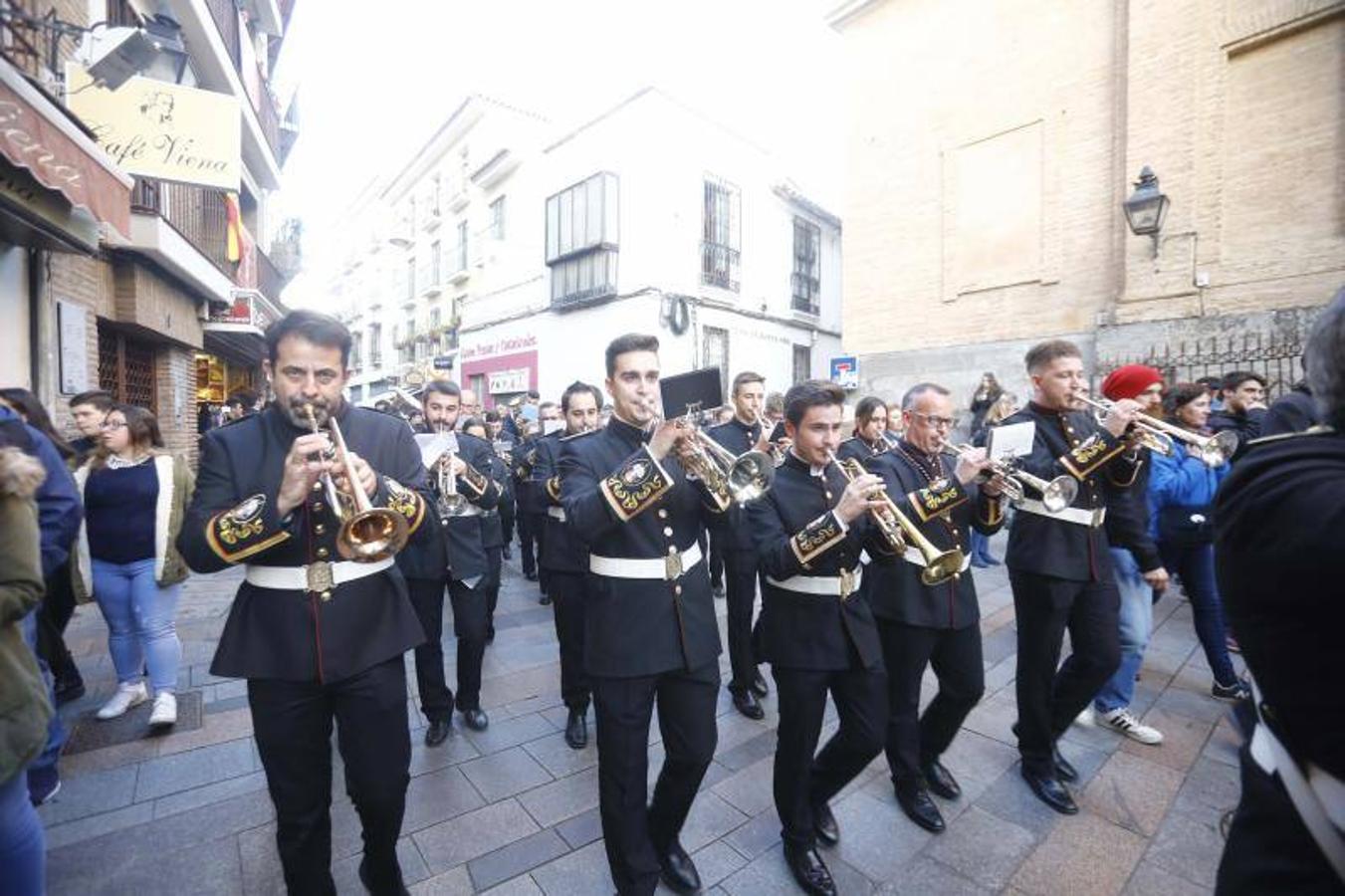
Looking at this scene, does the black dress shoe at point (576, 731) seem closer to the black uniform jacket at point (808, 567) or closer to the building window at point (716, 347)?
the black uniform jacket at point (808, 567)

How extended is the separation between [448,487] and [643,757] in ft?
Answer: 8.09

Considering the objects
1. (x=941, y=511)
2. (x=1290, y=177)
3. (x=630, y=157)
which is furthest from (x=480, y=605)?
(x=630, y=157)

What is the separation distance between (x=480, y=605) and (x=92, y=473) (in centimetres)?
277

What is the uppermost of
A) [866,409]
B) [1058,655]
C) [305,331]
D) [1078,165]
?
[1078,165]

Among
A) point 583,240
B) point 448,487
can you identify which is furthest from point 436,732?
point 583,240

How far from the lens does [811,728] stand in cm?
287

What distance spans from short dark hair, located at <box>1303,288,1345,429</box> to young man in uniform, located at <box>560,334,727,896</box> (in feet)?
6.13

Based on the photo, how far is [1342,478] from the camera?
3.98 feet

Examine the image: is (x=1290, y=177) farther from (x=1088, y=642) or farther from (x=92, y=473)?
(x=92, y=473)

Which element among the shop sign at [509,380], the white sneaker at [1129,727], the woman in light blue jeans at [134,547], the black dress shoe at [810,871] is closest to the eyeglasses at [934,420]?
the black dress shoe at [810,871]

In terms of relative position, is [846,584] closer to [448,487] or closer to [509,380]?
[448,487]

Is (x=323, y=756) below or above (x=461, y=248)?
below

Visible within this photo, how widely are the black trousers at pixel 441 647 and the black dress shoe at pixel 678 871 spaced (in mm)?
1967

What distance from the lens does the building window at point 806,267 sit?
2153cm
